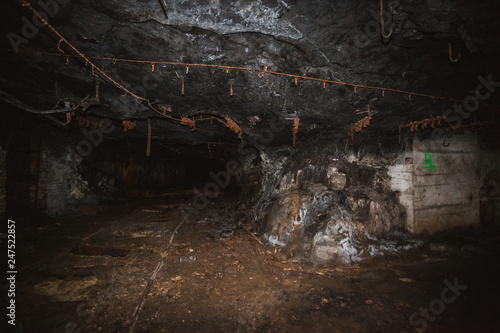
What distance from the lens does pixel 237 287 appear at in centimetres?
405

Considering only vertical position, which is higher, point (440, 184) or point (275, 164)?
point (275, 164)

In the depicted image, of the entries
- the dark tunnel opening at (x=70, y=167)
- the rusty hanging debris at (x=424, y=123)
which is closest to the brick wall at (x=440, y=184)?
the rusty hanging debris at (x=424, y=123)

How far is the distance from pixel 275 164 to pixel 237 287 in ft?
17.5

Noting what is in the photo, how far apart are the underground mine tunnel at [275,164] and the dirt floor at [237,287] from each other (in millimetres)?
36

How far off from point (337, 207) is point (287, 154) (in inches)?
121

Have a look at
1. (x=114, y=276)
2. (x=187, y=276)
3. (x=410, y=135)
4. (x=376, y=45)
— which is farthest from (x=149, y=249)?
(x=410, y=135)

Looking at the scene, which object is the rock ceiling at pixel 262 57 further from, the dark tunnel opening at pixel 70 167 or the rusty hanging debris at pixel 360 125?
the dark tunnel opening at pixel 70 167

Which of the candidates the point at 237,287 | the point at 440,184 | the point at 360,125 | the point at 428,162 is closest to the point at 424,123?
the point at 428,162

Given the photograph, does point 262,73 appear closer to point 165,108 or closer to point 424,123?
point 165,108

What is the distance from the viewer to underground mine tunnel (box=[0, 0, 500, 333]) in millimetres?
3191

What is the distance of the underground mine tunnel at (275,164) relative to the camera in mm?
3191

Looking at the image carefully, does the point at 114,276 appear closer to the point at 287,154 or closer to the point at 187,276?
the point at 187,276

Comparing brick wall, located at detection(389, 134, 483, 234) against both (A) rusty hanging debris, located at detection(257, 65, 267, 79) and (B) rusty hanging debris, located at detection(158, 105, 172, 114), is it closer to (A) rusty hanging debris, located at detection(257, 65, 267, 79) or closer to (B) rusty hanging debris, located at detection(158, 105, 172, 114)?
(A) rusty hanging debris, located at detection(257, 65, 267, 79)

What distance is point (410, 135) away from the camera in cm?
623
